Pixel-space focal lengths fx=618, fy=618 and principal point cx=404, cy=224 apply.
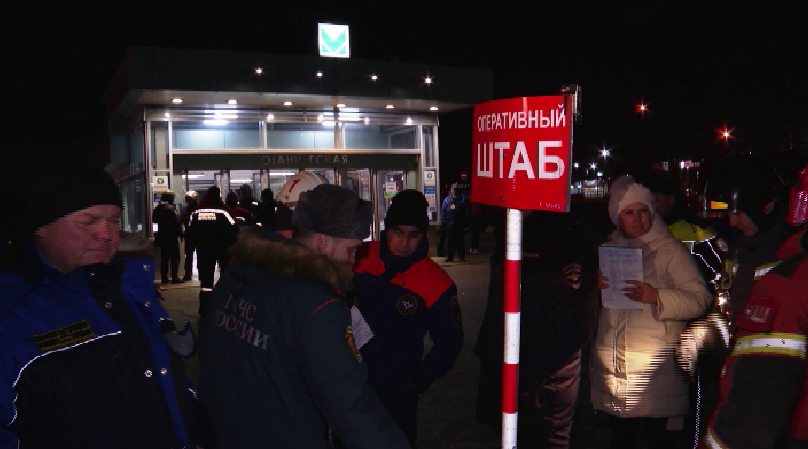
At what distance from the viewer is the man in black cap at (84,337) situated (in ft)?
5.42

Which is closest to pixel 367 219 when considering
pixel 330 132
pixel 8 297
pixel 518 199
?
pixel 518 199

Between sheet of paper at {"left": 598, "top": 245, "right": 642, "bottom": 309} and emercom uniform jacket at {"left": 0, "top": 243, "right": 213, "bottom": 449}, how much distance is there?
2.46m

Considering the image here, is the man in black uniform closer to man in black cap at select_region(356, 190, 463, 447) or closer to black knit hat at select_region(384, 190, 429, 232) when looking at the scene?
man in black cap at select_region(356, 190, 463, 447)

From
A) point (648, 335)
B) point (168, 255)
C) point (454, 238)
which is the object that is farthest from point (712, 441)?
point (454, 238)

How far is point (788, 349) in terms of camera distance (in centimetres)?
176

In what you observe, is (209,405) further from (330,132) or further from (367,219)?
(330,132)

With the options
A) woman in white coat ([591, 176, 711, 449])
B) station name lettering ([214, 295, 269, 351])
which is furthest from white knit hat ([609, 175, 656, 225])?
station name lettering ([214, 295, 269, 351])

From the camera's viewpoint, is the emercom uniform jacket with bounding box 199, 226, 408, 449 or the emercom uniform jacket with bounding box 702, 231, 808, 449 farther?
the emercom uniform jacket with bounding box 199, 226, 408, 449

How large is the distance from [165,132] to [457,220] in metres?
8.26

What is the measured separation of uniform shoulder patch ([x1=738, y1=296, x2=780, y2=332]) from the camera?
1822 millimetres

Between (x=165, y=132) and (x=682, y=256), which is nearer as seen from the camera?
(x=682, y=256)

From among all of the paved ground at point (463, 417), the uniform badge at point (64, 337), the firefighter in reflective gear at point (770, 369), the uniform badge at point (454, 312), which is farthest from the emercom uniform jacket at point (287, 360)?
the paved ground at point (463, 417)

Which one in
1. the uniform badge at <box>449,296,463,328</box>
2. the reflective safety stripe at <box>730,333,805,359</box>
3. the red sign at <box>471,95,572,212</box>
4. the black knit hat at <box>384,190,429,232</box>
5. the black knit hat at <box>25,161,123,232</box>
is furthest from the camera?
the black knit hat at <box>384,190,429,232</box>

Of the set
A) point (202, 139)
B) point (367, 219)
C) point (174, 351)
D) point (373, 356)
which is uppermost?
point (202, 139)
